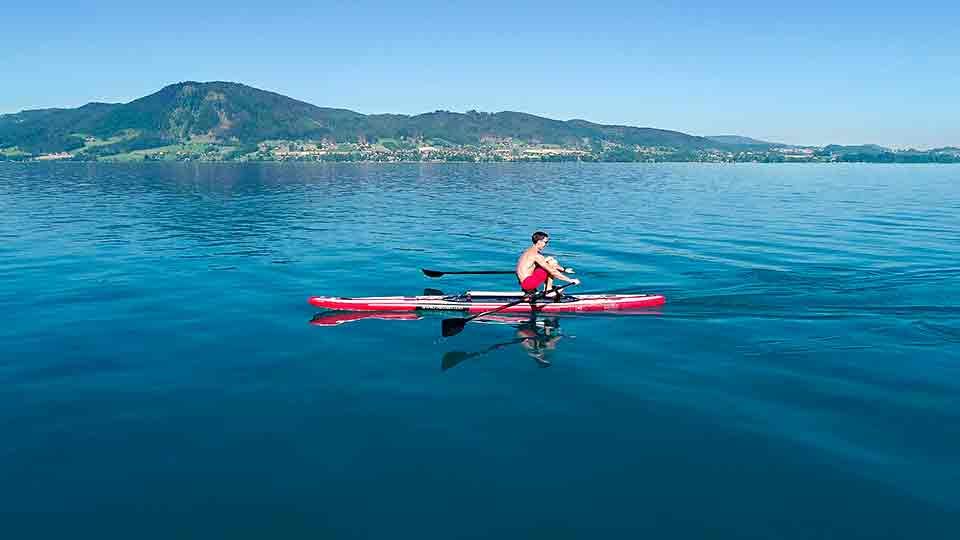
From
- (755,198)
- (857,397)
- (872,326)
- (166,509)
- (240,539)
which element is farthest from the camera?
(755,198)

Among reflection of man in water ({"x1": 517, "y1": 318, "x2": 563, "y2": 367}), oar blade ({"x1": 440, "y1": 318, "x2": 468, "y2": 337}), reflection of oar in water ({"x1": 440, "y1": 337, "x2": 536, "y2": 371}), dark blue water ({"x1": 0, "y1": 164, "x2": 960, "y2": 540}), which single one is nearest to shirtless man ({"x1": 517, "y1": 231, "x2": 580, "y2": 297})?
reflection of man in water ({"x1": 517, "y1": 318, "x2": 563, "y2": 367})

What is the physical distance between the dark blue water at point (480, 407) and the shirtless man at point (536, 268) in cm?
138

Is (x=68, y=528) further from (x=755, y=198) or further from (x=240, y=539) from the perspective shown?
(x=755, y=198)

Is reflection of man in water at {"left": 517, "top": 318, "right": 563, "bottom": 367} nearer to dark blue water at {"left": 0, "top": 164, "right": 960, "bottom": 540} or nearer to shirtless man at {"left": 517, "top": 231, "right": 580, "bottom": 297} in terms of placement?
dark blue water at {"left": 0, "top": 164, "right": 960, "bottom": 540}

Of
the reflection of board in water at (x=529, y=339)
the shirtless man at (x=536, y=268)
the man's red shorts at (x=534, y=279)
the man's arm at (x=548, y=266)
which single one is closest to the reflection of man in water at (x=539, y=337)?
the reflection of board in water at (x=529, y=339)

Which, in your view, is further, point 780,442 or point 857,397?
point 857,397

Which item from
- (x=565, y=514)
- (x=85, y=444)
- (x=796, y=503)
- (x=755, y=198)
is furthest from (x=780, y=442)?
(x=755, y=198)

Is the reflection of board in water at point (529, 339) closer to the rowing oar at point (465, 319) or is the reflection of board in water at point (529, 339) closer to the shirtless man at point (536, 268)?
the rowing oar at point (465, 319)

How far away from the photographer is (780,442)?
11172 millimetres

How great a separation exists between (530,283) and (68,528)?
13785 millimetres

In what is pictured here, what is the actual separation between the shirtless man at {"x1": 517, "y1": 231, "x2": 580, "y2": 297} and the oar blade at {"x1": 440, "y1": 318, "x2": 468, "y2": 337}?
2.88 meters

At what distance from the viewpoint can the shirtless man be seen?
19.3m

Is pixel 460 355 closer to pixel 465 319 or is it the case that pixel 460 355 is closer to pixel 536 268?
pixel 465 319

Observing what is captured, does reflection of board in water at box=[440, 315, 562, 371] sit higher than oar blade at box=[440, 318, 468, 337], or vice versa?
oar blade at box=[440, 318, 468, 337]
